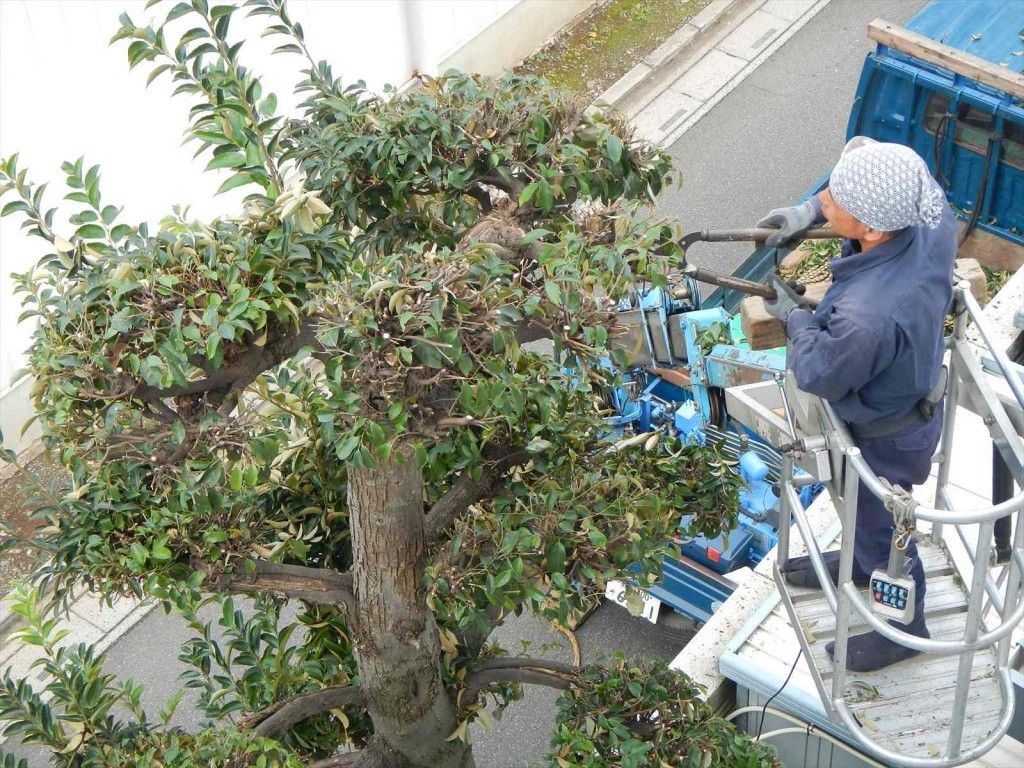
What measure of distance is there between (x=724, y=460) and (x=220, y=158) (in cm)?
205

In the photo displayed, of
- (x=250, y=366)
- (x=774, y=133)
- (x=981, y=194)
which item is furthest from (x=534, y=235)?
(x=774, y=133)

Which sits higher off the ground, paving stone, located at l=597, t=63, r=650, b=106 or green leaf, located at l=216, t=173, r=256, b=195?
green leaf, located at l=216, t=173, r=256, b=195

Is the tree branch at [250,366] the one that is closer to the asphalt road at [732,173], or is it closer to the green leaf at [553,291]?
the green leaf at [553,291]

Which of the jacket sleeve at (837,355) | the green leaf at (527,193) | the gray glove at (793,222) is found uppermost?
the green leaf at (527,193)

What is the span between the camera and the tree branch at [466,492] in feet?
12.4

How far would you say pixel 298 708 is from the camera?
415cm

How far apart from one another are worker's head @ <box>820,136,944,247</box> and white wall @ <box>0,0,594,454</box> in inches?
189

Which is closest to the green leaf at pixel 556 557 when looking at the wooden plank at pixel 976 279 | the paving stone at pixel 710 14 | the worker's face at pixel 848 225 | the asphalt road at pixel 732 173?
the worker's face at pixel 848 225

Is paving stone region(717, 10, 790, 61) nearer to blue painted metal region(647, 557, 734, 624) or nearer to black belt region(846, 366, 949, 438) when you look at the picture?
blue painted metal region(647, 557, 734, 624)

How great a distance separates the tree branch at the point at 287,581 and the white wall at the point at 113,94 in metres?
3.81

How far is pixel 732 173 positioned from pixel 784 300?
6613 mm

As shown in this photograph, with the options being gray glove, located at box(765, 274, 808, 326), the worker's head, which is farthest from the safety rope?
the worker's head

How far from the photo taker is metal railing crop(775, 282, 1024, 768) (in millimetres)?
3336

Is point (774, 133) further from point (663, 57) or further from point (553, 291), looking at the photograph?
point (553, 291)
